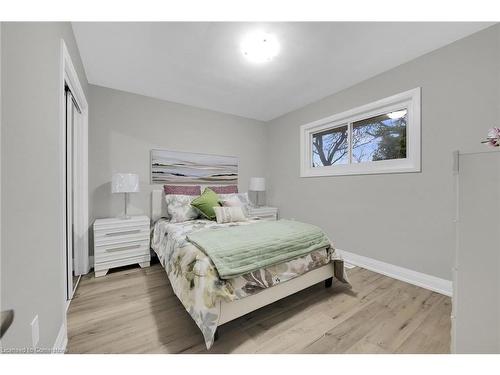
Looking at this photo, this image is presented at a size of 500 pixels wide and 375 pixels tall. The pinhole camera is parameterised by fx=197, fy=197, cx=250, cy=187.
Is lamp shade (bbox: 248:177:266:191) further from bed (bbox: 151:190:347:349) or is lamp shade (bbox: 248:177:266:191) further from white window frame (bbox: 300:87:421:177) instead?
bed (bbox: 151:190:347:349)

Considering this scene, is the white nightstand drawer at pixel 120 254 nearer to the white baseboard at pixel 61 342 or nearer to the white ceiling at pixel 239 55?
the white baseboard at pixel 61 342

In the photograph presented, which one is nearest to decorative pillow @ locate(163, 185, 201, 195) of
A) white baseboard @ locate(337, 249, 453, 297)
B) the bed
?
the bed

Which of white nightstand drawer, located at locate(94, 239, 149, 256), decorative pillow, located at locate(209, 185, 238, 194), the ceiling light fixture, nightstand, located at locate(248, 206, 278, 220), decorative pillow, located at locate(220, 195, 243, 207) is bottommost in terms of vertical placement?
white nightstand drawer, located at locate(94, 239, 149, 256)

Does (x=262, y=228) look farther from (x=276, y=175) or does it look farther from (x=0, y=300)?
(x=276, y=175)

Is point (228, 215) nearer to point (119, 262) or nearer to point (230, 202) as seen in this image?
point (230, 202)

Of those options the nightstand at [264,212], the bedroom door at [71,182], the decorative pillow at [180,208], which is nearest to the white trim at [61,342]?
the bedroom door at [71,182]

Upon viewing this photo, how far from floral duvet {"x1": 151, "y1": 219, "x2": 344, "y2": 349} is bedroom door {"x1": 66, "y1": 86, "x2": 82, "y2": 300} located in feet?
2.78

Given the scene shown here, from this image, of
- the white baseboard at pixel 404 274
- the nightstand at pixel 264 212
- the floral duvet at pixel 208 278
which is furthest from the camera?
the nightstand at pixel 264 212

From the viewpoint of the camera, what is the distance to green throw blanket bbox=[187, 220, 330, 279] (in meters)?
1.42

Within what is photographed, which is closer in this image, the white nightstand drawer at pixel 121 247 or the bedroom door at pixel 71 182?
the bedroom door at pixel 71 182

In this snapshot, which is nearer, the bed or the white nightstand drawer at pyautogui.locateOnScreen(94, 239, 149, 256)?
the bed

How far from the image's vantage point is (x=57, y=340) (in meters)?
1.20

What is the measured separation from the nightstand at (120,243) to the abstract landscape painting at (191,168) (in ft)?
2.51

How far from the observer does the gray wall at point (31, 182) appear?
0.78 metres
